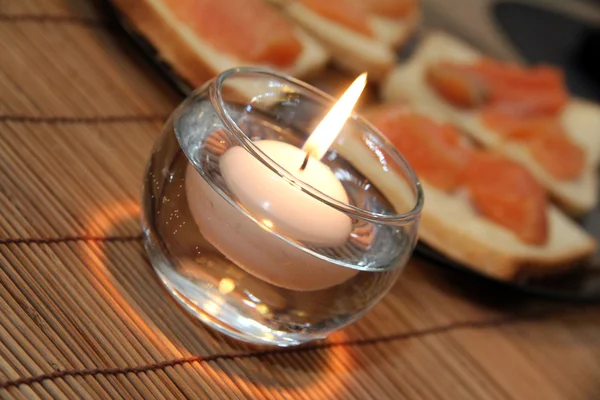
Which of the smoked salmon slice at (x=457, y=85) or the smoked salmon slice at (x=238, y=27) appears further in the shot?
the smoked salmon slice at (x=457, y=85)

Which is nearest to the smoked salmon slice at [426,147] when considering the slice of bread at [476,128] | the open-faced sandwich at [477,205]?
the open-faced sandwich at [477,205]

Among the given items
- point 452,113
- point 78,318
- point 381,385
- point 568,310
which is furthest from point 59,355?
point 452,113

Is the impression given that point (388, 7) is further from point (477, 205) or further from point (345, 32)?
point (477, 205)

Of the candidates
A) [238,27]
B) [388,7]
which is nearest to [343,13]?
[388,7]

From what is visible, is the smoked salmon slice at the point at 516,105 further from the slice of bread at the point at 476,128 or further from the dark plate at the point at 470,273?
the dark plate at the point at 470,273

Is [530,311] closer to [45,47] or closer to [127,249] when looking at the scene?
[127,249]

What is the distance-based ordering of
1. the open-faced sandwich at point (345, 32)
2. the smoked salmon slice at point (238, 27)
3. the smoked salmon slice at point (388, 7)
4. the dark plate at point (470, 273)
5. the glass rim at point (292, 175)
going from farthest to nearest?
the smoked salmon slice at point (388, 7) → the open-faced sandwich at point (345, 32) → the smoked salmon slice at point (238, 27) → the dark plate at point (470, 273) → the glass rim at point (292, 175)
